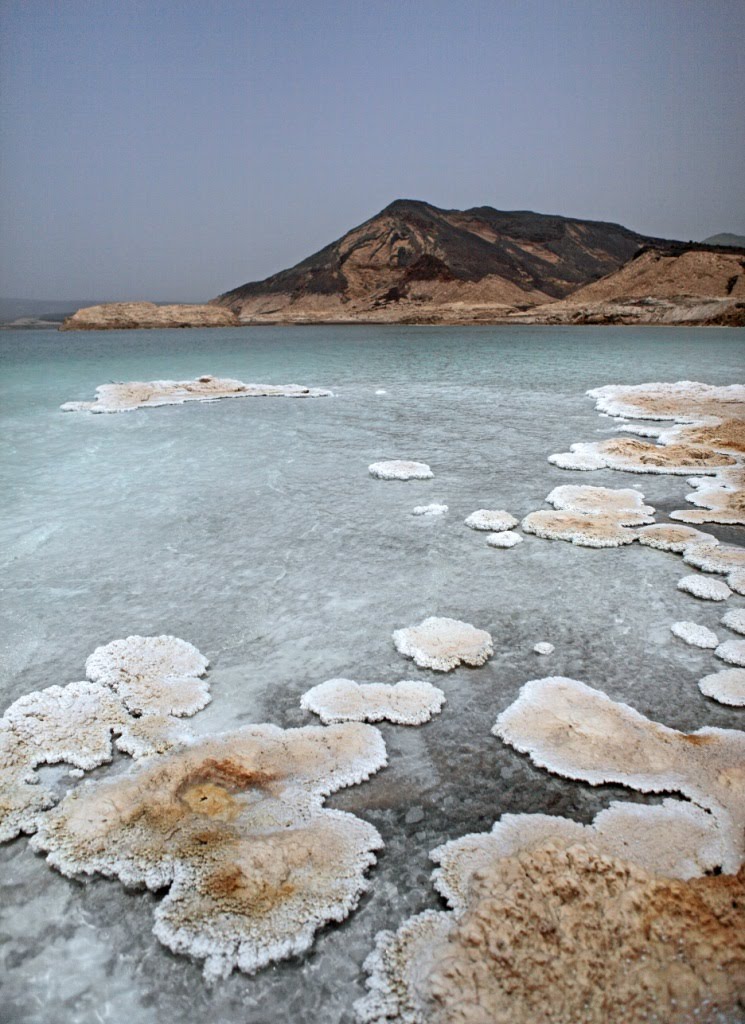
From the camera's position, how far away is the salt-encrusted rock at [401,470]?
867cm

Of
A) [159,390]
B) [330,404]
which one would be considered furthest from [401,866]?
[159,390]

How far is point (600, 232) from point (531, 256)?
46.0 meters

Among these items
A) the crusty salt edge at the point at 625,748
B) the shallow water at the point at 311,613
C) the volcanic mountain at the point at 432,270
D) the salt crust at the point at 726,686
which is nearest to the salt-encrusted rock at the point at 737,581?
the shallow water at the point at 311,613

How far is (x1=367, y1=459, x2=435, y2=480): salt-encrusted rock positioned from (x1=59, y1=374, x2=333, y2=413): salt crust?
29.0 ft

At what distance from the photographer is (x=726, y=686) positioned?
3703 mm

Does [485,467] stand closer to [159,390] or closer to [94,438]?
[94,438]

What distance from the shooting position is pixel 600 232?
628ft

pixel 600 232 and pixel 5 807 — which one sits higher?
pixel 600 232

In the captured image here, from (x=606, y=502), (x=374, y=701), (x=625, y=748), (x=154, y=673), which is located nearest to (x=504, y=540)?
(x=606, y=502)

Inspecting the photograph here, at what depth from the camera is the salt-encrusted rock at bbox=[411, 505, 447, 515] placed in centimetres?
709

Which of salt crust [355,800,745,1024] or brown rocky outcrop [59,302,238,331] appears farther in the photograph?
brown rocky outcrop [59,302,238,331]

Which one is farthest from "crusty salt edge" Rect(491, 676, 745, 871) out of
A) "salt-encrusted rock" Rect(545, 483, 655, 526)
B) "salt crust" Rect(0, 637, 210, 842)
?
"salt-encrusted rock" Rect(545, 483, 655, 526)

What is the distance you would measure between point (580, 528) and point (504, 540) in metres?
0.82

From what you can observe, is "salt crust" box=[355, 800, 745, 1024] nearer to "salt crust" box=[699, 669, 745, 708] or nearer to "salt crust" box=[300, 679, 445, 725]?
"salt crust" box=[300, 679, 445, 725]
